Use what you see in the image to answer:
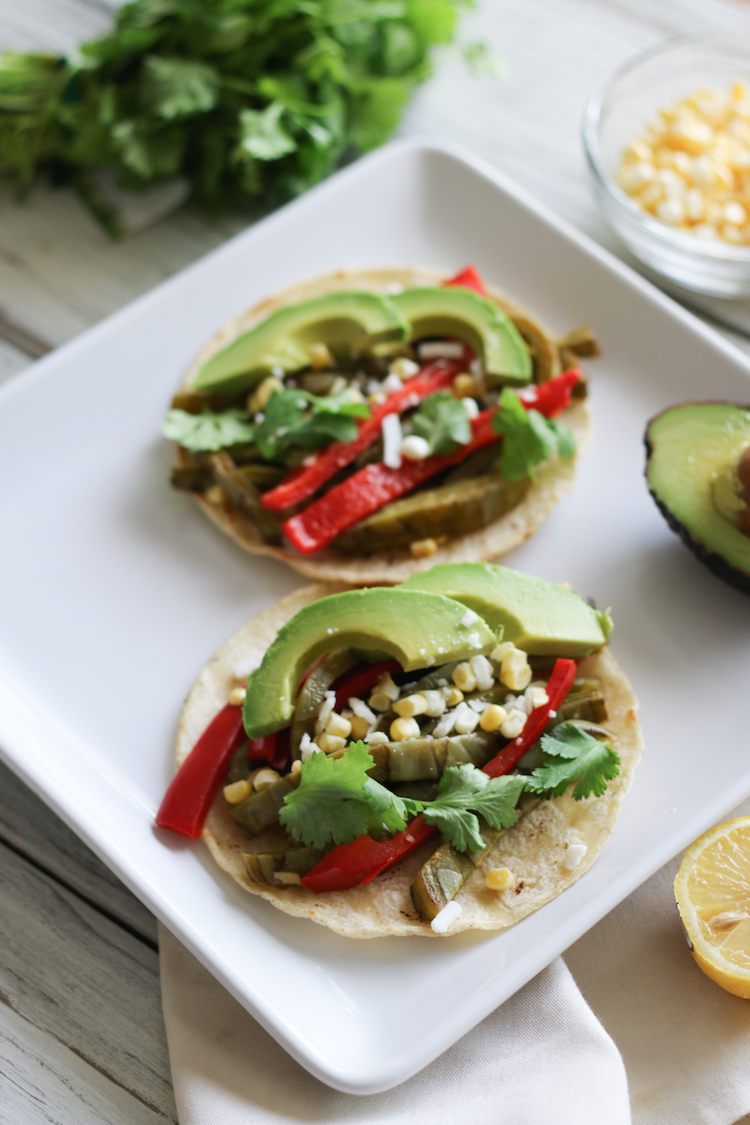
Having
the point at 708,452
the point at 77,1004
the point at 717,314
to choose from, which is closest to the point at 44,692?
the point at 77,1004

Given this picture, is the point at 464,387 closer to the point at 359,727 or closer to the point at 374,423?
the point at 374,423

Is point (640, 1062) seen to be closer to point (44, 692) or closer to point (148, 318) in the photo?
point (44, 692)

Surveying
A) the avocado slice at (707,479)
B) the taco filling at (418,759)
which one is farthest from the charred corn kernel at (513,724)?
the avocado slice at (707,479)

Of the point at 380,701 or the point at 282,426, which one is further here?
the point at 282,426

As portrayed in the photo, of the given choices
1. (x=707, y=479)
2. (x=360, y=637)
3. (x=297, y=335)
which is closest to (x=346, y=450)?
(x=297, y=335)

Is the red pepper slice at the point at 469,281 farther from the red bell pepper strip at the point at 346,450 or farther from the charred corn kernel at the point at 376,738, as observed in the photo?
the charred corn kernel at the point at 376,738

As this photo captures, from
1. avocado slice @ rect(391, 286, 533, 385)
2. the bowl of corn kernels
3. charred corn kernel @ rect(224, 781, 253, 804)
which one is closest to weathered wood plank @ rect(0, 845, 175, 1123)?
charred corn kernel @ rect(224, 781, 253, 804)
